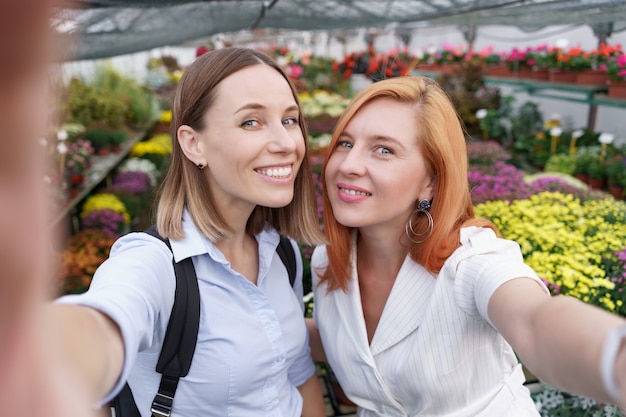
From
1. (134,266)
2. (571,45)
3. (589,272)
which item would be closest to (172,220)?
(134,266)

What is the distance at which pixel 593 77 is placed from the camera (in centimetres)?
587

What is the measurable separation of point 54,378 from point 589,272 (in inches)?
91.2

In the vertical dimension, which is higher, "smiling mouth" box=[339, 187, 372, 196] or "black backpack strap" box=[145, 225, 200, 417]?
"smiling mouth" box=[339, 187, 372, 196]

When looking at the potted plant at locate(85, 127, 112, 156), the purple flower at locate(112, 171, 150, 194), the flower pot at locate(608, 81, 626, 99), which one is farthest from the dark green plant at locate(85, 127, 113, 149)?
the flower pot at locate(608, 81, 626, 99)

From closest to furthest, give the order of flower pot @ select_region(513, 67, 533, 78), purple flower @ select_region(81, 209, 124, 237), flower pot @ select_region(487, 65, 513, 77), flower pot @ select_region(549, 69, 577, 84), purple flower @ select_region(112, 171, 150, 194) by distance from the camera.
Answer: purple flower @ select_region(81, 209, 124, 237), purple flower @ select_region(112, 171, 150, 194), flower pot @ select_region(549, 69, 577, 84), flower pot @ select_region(513, 67, 533, 78), flower pot @ select_region(487, 65, 513, 77)

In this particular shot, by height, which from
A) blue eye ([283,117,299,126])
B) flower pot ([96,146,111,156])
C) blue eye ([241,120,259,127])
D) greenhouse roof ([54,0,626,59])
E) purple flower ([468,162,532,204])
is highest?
greenhouse roof ([54,0,626,59])

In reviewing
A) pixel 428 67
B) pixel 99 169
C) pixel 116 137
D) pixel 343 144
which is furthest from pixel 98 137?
pixel 428 67

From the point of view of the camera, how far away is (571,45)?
30.6 feet

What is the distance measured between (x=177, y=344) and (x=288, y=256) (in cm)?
56

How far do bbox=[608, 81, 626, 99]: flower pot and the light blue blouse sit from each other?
535cm

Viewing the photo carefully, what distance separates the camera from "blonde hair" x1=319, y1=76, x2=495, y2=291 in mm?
1440

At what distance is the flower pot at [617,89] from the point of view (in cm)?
515

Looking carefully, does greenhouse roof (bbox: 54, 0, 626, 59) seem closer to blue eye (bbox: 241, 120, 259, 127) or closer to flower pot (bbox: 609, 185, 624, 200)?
blue eye (bbox: 241, 120, 259, 127)

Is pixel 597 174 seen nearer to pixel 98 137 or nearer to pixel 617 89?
pixel 617 89
